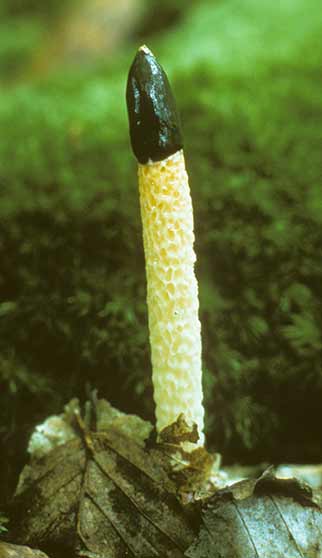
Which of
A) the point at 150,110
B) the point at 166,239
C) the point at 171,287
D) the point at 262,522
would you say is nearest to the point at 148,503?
the point at 262,522

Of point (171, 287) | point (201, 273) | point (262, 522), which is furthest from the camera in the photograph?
point (201, 273)

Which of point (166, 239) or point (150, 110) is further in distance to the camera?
point (166, 239)

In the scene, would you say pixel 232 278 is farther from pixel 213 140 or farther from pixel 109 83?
pixel 109 83

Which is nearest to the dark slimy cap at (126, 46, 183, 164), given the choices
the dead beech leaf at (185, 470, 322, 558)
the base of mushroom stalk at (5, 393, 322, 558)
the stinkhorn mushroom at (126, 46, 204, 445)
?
the stinkhorn mushroom at (126, 46, 204, 445)

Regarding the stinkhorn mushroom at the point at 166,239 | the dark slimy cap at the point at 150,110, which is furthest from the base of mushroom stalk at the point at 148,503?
the dark slimy cap at the point at 150,110

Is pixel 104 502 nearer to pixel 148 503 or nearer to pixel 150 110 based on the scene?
pixel 148 503

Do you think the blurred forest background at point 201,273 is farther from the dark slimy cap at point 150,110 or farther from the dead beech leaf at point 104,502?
the dark slimy cap at point 150,110
